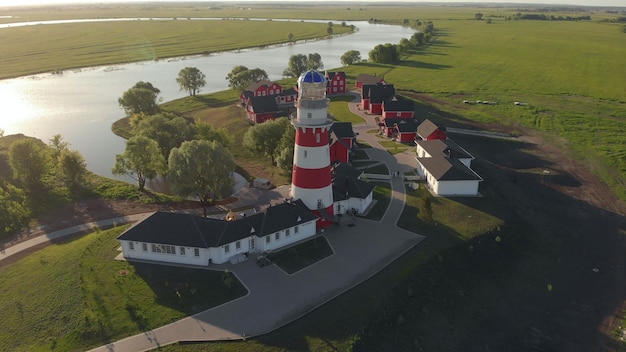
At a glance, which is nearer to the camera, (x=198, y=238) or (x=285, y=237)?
(x=198, y=238)

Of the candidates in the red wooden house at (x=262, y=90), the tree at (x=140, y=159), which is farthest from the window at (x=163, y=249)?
the red wooden house at (x=262, y=90)

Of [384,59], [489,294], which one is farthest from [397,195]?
[384,59]

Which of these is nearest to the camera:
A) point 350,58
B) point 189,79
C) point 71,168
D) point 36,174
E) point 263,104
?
point 71,168

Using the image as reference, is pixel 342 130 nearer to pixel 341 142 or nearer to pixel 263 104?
pixel 341 142

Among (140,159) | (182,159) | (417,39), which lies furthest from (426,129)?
(417,39)

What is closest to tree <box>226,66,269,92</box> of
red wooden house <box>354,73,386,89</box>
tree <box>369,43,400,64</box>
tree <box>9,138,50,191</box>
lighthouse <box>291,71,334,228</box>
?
red wooden house <box>354,73,386,89</box>

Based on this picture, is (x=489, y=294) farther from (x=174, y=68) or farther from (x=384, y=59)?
(x=174, y=68)

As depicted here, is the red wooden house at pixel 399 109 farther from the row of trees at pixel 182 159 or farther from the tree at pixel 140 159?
the tree at pixel 140 159
